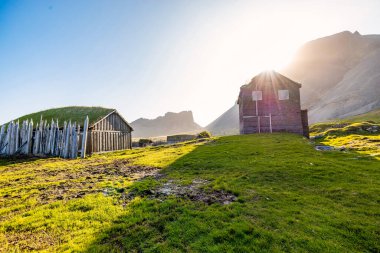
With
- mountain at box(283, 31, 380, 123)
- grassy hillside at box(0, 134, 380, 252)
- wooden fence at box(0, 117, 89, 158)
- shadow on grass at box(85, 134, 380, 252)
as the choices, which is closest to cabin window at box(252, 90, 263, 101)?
grassy hillside at box(0, 134, 380, 252)

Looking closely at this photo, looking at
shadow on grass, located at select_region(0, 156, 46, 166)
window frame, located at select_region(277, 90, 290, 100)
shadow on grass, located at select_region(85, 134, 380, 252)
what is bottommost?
shadow on grass, located at select_region(85, 134, 380, 252)

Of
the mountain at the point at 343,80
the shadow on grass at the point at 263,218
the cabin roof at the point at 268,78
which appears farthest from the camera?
the mountain at the point at 343,80

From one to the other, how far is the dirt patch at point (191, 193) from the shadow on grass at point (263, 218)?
365 millimetres

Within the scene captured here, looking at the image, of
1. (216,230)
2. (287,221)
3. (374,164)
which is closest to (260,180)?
(287,221)

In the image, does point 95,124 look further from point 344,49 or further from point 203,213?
point 344,49

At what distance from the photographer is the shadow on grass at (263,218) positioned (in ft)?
16.7

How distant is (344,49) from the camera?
636 ft

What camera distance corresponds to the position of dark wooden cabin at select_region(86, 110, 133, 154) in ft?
88.7

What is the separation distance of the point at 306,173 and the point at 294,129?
24.5 m

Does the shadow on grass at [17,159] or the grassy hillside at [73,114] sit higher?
the grassy hillside at [73,114]

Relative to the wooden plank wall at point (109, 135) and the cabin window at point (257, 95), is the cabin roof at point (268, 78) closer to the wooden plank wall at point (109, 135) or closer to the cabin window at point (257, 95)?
the cabin window at point (257, 95)

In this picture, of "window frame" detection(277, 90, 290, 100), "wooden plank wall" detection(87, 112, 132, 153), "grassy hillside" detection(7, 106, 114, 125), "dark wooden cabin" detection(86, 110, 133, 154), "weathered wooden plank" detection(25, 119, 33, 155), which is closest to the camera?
"weathered wooden plank" detection(25, 119, 33, 155)

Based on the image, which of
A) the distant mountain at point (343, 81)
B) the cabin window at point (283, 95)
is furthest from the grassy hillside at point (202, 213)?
the distant mountain at point (343, 81)

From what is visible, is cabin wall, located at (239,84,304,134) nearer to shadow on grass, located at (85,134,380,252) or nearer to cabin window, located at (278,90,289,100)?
cabin window, located at (278,90,289,100)
